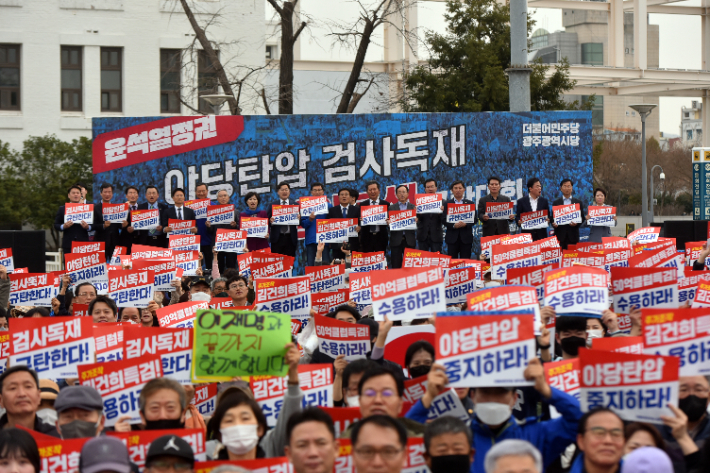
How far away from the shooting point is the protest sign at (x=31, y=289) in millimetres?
12086

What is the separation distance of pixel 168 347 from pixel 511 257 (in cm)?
560

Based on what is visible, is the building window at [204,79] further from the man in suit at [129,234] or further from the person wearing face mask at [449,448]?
the person wearing face mask at [449,448]

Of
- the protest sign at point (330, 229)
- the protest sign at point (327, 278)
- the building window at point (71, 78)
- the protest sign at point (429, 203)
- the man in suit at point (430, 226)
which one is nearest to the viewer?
the protest sign at point (327, 278)

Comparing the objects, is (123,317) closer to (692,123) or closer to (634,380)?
(634,380)

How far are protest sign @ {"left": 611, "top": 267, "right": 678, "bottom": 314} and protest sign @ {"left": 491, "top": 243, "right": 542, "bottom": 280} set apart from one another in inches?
118

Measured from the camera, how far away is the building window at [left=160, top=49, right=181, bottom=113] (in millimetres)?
38875

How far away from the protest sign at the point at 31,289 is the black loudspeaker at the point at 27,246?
26.5ft

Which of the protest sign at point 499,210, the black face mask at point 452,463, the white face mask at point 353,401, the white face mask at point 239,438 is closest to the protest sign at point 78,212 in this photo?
the protest sign at point 499,210

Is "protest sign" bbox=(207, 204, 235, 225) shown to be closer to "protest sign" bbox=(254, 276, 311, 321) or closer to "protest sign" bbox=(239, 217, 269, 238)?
"protest sign" bbox=(239, 217, 269, 238)

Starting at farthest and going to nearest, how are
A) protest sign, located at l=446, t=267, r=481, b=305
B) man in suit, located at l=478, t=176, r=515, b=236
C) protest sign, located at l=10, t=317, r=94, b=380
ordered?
man in suit, located at l=478, t=176, r=515, b=236 → protest sign, located at l=446, t=267, r=481, b=305 → protest sign, located at l=10, t=317, r=94, b=380

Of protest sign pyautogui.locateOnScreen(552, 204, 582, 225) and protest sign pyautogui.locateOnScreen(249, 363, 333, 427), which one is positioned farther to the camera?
protest sign pyautogui.locateOnScreen(552, 204, 582, 225)

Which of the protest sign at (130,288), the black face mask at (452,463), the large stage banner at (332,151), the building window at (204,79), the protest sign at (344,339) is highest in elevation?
the building window at (204,79)

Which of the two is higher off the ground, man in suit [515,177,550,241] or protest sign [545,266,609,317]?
man in suit [515,177,550,241]

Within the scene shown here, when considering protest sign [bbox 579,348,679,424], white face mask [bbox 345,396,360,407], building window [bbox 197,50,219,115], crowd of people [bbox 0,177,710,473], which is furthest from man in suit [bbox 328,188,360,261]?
building window [bbox 197,50,219,115]
